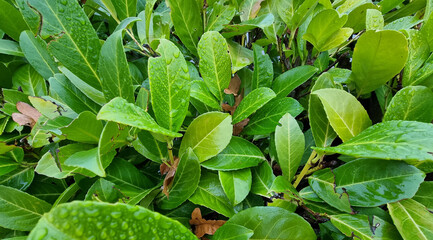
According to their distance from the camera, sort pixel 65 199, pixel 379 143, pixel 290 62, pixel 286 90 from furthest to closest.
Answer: pixel 290 62, pixel 286 90, pixel 65 199, pixel 379 143

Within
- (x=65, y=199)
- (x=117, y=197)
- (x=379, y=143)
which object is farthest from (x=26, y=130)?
(x=379, y=143)

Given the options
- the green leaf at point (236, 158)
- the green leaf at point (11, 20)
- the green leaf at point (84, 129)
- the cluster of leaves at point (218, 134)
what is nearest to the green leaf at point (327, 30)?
the cluster of leaves at point (218, 134)

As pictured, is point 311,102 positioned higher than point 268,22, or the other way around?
point 268,22

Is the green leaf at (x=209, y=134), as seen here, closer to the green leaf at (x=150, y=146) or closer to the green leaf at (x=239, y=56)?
the green leaf at (x=150, y=146)

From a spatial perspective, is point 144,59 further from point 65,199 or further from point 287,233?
point 287,233

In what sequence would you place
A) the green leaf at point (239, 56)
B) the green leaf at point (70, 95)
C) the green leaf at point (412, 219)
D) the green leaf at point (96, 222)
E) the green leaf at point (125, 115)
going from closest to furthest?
the green leaf at point (96, 222)
the green leaf at point (125, 115)
the green leaf at point (412, 219)
the green leaf at point (70, 95)
the green leaf at point (239, 56)

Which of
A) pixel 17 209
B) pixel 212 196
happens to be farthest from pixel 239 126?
pixel 17 209
